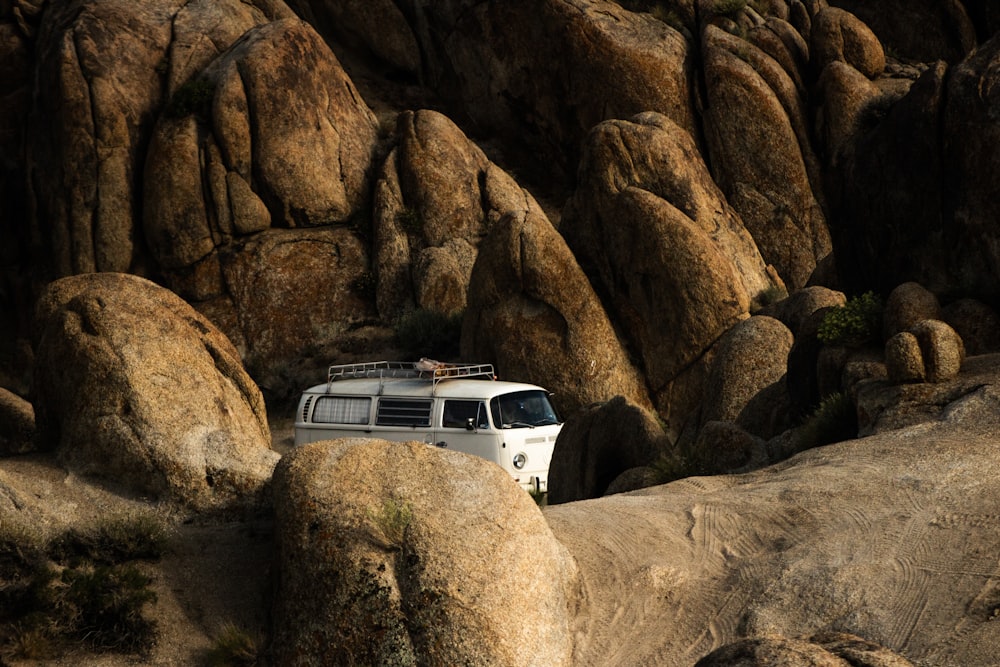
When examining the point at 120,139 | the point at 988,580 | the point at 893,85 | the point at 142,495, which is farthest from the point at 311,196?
the point at 988,580

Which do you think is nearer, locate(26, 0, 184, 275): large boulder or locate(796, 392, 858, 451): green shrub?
locate(796, 392, 858, 451): green shrub

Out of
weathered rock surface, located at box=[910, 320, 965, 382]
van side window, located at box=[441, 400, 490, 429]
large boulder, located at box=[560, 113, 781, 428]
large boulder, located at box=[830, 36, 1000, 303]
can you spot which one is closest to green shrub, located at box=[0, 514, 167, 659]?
weathered rock surface, located at box=[910, 320, 965, 382]

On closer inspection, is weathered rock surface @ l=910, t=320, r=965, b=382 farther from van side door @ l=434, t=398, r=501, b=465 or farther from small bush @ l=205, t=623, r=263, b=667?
small bush @ l=205, t=623, r=263, b=667

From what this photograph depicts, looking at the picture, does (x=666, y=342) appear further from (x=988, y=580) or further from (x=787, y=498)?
(x=988, y=580)

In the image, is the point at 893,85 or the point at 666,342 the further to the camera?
the point at 893,85

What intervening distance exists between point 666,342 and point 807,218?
11.9 meters

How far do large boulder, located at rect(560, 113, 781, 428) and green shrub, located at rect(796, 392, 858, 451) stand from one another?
414 inches

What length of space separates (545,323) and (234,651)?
1720cm

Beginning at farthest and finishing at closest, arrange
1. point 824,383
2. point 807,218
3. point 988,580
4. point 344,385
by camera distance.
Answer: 1. point 807,218
2. point 344,385
3. point 824,383
4. point 988,580

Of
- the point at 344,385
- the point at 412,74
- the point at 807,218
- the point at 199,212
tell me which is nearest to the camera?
the point at 344,385

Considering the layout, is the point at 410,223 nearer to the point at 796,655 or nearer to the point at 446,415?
the point at 446,415

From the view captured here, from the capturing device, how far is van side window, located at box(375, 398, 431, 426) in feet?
62.9

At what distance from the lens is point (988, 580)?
7.77 m

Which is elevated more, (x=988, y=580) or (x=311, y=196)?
(x=988, y=580)
